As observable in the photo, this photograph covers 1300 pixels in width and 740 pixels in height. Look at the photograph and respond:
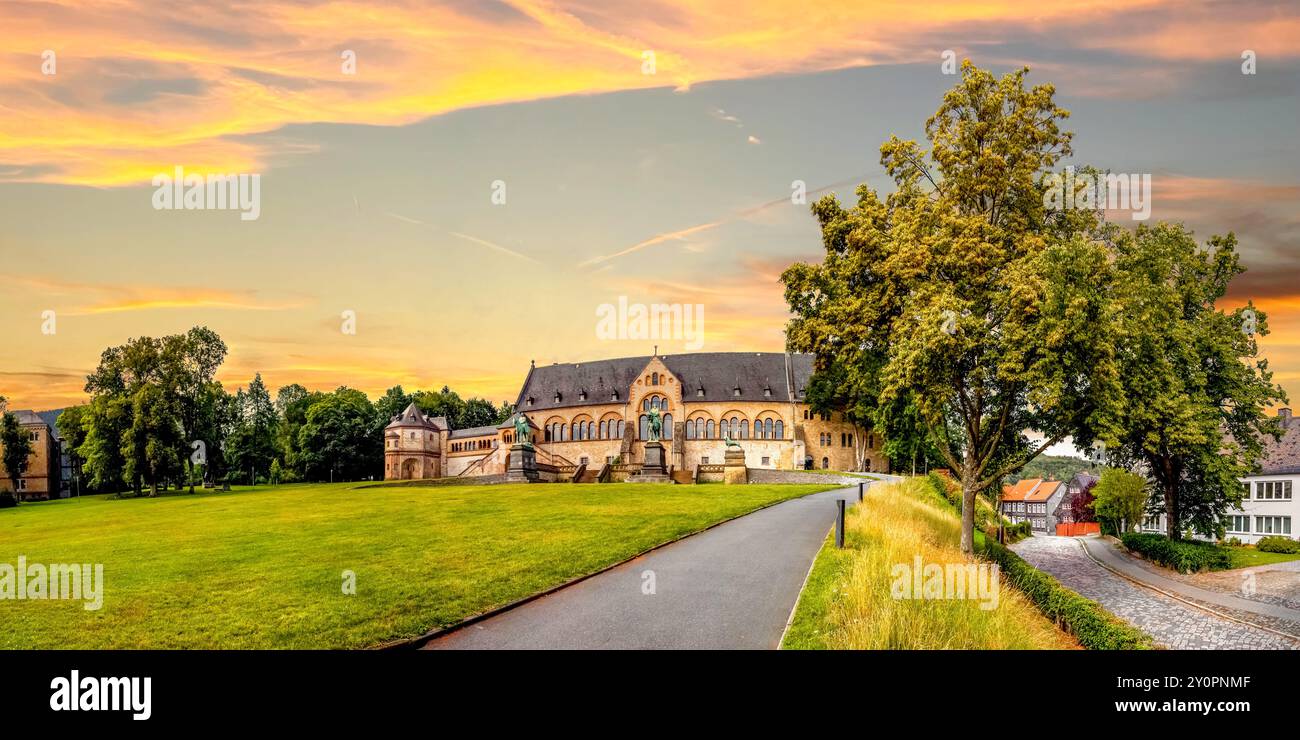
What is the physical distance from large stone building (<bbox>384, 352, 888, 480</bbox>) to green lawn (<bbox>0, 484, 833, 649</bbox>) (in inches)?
1782

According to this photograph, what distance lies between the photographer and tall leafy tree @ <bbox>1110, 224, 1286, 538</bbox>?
31.6 meters

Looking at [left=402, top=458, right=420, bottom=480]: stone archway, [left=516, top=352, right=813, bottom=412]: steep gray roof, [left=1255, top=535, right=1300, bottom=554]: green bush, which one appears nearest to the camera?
[left=1255, top=535, right=1300, bottom=554]: green bush

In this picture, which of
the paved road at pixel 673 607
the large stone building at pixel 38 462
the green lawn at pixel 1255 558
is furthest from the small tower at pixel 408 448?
the paved road at pixel 673 607

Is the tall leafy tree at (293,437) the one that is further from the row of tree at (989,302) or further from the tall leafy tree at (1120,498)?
the tall leafy tree at (1120,498)

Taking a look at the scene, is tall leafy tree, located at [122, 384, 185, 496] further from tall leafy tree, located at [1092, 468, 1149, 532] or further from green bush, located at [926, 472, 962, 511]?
tall leafy tree, located at [1092, 468, 1149, 532]

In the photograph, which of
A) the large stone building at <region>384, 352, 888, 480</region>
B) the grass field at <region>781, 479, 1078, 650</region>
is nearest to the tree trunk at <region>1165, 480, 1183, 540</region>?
the grass field at <region>781, 479, 1078, 650</region>

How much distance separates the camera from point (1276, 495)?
57.0 m

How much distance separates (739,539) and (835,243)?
12.7m

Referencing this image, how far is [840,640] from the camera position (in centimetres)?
1017

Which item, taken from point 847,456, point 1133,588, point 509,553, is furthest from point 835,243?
point 847,456

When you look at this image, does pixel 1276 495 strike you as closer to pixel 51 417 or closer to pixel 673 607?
pixel 673 607

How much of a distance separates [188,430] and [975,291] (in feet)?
205

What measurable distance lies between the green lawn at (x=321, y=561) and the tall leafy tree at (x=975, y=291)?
796cm
